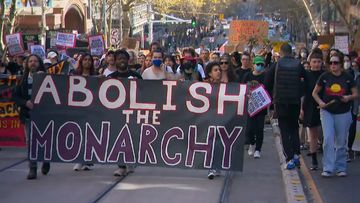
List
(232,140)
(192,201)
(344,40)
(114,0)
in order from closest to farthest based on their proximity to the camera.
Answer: (192,201) → (232,140) → (344,40) → (114,0)

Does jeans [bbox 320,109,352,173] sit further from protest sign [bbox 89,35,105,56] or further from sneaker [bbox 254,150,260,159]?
protest sign [bbox 89,35,105,56]

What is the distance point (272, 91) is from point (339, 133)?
4.50 ft

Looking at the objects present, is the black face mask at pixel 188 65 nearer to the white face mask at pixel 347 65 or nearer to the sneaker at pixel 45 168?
the white face mask at pixel 347 65

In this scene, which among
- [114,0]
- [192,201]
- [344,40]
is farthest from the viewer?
[114,0]

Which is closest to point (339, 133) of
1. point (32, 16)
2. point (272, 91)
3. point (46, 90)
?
point (272, 91)

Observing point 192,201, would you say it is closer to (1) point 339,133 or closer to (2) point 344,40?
(1) point 339,133

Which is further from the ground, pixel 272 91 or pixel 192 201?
pixel 272 91

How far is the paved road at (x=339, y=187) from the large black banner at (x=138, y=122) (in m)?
1.16

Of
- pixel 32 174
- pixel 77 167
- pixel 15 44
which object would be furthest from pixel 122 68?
pixel 15 44

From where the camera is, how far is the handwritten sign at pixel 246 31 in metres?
33.0

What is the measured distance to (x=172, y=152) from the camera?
396 inches

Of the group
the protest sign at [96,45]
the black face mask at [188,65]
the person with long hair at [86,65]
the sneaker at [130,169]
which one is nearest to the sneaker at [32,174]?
the sneaker at [130,169]

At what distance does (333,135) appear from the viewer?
34.2ft

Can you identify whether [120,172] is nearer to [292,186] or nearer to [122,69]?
[122,69]
